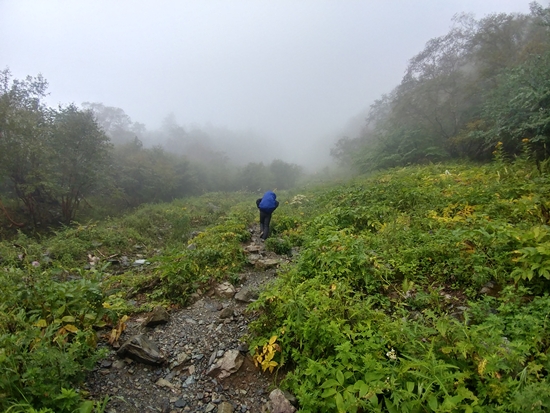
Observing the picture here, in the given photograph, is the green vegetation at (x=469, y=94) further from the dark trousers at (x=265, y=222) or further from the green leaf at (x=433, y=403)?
the green leaf at (x=433, y=403)

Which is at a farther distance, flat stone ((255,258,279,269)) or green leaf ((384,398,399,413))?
flat stone ((255,258,279,269))

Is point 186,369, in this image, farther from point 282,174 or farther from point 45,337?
point 282,174

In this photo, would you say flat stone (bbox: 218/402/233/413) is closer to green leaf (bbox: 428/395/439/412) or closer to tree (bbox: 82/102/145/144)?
green leaf (bbox: 428/395/439/412)

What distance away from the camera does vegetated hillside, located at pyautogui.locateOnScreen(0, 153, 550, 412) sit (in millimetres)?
2311

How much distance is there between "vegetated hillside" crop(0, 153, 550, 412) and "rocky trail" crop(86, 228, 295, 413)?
0.84ft

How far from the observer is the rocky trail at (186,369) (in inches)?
113

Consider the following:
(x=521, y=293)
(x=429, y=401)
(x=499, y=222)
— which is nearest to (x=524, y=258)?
(x=521, y=293)

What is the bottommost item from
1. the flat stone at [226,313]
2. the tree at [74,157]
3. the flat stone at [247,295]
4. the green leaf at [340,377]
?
the flat stone at [226,313]

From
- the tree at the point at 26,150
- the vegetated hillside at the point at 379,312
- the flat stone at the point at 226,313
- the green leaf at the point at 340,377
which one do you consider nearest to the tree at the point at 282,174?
the tree at the point at 26,150

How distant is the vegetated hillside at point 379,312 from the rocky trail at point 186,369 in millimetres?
255

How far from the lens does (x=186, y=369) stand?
11.1ft

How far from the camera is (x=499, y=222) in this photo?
4.80 metres

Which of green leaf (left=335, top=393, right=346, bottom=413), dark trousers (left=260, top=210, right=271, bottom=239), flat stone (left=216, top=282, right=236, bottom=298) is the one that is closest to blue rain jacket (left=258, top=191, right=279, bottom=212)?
dark trousers (left=260, top=210, right=271, bottom=239)

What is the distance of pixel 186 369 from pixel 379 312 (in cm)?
249
